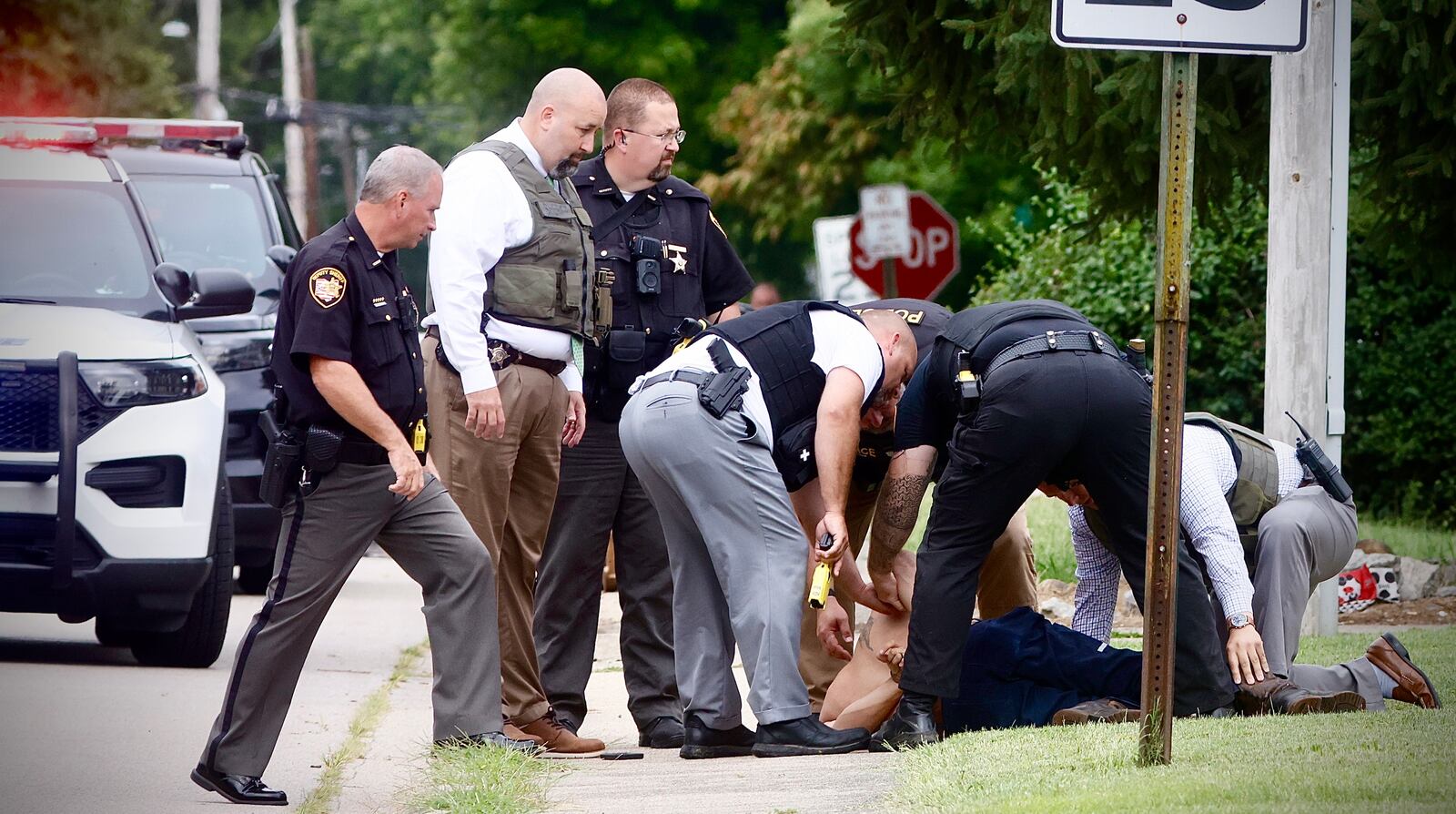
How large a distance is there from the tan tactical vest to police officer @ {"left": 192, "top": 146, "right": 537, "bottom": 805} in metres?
2.16

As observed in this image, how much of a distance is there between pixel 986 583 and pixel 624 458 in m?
1.43

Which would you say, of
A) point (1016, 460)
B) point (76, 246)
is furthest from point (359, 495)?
point (76, 246)

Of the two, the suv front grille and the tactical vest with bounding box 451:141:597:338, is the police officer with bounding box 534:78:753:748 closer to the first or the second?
the tactical vest with bounding box 451:141:597:338

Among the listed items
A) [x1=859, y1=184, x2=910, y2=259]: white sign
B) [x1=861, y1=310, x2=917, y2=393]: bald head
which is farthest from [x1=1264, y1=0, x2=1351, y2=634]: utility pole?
[x1=859, y1=184, x2=910, y2=259]: white sign

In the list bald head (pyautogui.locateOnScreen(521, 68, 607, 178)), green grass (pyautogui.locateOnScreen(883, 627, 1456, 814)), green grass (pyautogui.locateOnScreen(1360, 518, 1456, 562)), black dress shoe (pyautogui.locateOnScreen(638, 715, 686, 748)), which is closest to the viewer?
green grass (pyautogui.locateOnScreen(883, 627, 1456, 814))

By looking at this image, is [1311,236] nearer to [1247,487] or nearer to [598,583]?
[1247,487]

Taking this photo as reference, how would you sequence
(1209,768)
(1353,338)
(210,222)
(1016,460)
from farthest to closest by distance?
(1353,338)
(210,222)
(1016,460)
(1209,768)

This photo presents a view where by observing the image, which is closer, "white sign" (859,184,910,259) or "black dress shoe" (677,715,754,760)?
"black dress shoe" (677,715,754,760)

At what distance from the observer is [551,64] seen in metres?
31.9

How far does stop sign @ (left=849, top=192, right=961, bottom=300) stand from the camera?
19.2 m

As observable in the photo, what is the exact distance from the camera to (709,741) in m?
6.38

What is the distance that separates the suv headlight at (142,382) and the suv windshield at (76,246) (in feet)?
3.49

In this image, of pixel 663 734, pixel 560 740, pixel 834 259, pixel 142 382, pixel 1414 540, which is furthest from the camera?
pixel 834 259

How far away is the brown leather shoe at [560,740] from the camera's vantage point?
21.7ft
